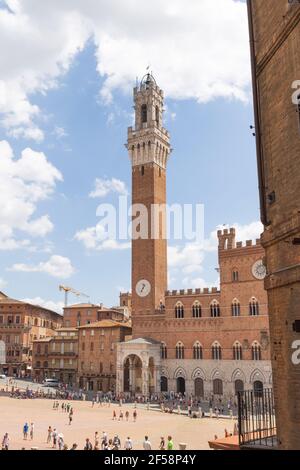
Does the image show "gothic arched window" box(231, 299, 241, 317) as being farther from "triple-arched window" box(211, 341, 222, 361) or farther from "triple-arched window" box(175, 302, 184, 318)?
"triple-arched window" box(175, 302, 184, 318)

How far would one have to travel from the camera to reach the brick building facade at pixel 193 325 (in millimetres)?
48531

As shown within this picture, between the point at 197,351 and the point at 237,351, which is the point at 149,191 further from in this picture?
the point at 237,351

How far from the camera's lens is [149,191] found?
59875 millimetres

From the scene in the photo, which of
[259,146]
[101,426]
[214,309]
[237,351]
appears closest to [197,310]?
[214,309]

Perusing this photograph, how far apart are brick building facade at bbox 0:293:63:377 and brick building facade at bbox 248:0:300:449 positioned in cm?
6983

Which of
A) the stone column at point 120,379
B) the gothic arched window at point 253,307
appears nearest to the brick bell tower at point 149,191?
the stone column at point 120,379

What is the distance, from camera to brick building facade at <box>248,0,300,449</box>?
754cm

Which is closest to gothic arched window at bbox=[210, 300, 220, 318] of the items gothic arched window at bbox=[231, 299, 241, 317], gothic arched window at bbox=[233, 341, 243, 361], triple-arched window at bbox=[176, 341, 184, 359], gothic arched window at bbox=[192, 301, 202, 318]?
gothic arched window at bbox=[192, 301, 202, 318]

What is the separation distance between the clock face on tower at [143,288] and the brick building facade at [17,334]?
25.7 m

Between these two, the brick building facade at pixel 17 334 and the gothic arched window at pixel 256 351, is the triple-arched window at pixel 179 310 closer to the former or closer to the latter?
the gothic arched window at pixel 256 351

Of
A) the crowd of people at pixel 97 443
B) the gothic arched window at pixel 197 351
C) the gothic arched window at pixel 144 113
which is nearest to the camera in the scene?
the crowd of people at pixel 97 443

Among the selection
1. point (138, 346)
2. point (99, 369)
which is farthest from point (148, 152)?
point (99, 369)

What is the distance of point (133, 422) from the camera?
3625 cm

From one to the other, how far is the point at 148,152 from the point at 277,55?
5376 cm
